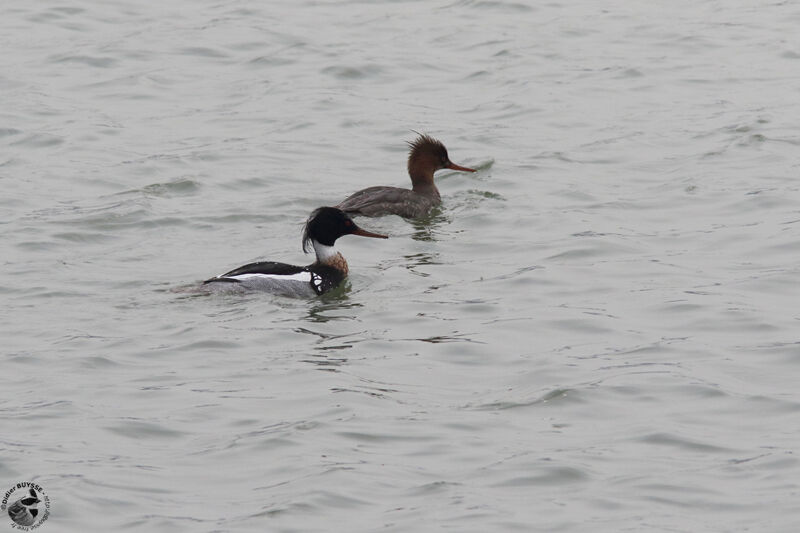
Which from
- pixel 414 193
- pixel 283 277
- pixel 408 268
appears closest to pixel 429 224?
pixel 414 193

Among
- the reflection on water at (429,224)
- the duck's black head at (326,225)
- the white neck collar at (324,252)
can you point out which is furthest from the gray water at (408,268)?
the duck's black head at (326,225)

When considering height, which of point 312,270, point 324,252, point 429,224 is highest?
point 324,252

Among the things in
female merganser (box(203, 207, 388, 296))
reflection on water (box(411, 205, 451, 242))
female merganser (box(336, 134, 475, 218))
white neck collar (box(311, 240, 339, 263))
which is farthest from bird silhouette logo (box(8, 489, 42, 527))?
reflection on water (box(411, 205, 451, 242))

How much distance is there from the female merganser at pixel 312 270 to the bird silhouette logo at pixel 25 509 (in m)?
4.07

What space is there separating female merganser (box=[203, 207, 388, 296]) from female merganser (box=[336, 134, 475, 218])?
1.10m

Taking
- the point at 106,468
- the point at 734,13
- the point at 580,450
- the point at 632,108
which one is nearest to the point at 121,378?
the point at 106,468

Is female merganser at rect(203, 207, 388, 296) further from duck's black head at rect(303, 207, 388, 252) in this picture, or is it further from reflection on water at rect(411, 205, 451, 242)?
reflection on water at rect(411, 205, 451, 242)

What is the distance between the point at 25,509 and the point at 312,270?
5077mm

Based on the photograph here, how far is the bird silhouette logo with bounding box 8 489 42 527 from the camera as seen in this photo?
25.0 ft

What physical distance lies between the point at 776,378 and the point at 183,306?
184 inches

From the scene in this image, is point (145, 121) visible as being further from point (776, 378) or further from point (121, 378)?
point (776, 378)

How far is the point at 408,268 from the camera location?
13.0 metres

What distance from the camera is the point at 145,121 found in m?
17.2

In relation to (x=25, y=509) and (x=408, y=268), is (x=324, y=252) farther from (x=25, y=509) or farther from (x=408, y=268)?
(x=25, y=509)
